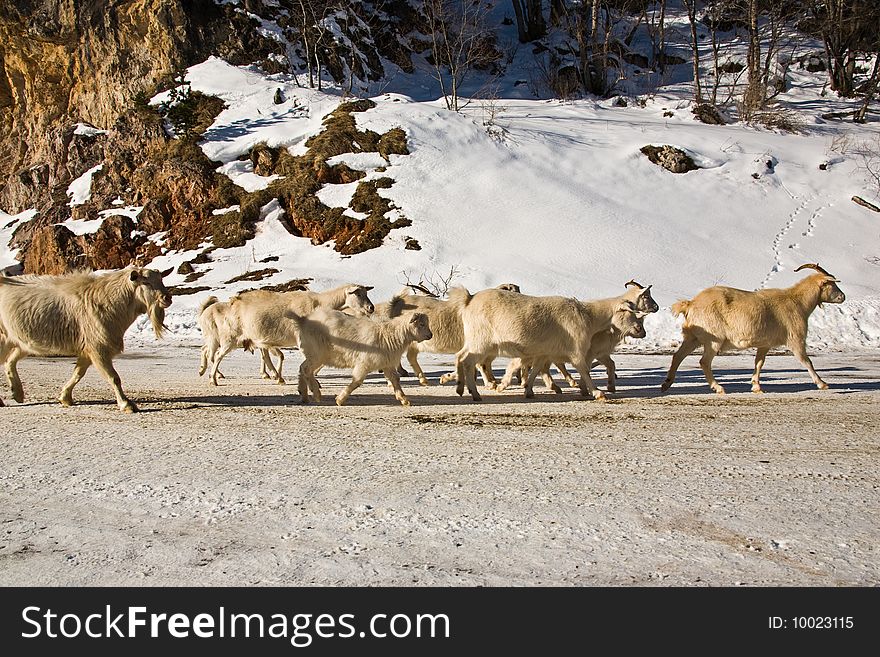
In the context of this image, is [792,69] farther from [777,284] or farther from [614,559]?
[614,559]

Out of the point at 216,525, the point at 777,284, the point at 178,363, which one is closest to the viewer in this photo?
the point at 216,525

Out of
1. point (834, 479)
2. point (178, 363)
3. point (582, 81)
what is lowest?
point (178, 363)

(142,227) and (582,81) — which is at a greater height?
(582,81)

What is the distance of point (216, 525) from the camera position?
4.98 meters

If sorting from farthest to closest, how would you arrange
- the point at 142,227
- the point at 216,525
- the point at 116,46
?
the point at 116,46 → the point at 142,227 → the point at 216,525

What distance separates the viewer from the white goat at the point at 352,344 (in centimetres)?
1058

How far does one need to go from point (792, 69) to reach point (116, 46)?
160 feet

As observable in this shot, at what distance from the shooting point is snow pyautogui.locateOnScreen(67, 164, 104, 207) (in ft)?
137

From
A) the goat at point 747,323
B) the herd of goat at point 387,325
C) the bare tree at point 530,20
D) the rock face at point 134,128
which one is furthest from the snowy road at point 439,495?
the bare tree at point 530,20

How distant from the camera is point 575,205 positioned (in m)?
35.0

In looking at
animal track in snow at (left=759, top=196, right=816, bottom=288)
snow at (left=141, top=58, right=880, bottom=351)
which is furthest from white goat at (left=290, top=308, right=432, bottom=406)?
animal track in snow at (left=759, top=196, right=816, bottom=288)

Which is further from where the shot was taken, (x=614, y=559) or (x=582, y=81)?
(x=582, y=81)

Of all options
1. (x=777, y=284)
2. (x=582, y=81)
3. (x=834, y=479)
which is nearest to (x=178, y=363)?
(x=834, y=479)

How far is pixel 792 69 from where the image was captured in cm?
5862
